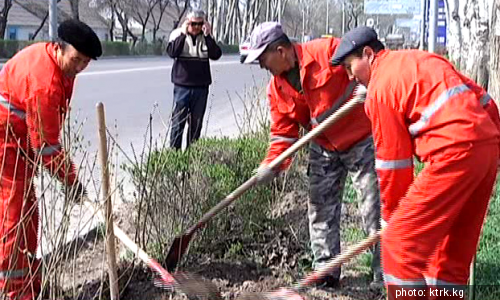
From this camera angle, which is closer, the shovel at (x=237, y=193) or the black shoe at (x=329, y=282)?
the shovel at (x=237, y=193)

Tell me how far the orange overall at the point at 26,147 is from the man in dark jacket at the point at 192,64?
4301 mm

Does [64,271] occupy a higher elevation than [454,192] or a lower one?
lower

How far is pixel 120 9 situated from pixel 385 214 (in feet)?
217

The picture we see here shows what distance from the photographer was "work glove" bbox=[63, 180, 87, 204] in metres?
3.97

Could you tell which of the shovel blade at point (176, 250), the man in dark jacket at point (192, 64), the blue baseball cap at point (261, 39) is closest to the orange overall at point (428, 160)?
the blue baseball cap at point (261, 39)

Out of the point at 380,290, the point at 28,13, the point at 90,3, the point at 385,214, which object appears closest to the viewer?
the point at 385,214

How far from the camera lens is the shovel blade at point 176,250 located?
4867 mm

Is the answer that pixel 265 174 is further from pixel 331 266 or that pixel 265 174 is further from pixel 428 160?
pixel 428 160

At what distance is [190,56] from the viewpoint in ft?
28.5

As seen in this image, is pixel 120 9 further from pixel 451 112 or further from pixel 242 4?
pixel 451 112

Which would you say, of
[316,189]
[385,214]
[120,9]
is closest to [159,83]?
[316,189]

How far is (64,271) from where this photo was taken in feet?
14.1

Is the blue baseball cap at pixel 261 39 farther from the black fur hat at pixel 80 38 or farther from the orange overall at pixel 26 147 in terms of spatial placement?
the orange overall at pixel 26 147

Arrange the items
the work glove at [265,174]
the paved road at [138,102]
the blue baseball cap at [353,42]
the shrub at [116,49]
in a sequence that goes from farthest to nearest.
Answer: the shrub at [116,49], the paved road at [138,102], the work glove at [265,174], the blue baseball cap at [353,42]
